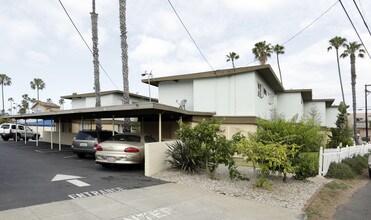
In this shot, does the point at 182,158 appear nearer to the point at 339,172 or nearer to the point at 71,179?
the point at 71,179

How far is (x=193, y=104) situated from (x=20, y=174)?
11384mm

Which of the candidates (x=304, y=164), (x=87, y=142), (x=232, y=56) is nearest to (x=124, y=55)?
(x=87, y=142)

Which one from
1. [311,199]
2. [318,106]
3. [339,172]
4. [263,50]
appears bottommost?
Answer: [339,172]

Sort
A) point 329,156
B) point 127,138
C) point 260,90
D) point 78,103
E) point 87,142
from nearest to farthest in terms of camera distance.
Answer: point 127,138
point 329,156
point 87,142
point 260,90
point 78,103

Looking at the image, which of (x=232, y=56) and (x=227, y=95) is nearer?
(x=227, y=95)

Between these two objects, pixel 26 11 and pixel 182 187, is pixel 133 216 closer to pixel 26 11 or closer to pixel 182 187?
pixel 182 187

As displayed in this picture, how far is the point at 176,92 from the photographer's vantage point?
19.9 m

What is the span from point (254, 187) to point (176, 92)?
12505 millimetres

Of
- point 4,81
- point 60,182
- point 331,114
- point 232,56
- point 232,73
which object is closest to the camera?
point 60,182

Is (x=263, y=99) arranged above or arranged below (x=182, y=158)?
above

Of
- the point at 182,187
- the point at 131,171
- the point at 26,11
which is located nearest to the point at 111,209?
the point at 182,187

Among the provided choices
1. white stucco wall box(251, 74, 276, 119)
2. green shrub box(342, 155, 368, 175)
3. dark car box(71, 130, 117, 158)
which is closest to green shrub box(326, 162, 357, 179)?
green shrub box(342, 155, 368, 175)

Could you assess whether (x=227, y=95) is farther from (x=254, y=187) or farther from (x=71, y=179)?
(x=71, y=179)

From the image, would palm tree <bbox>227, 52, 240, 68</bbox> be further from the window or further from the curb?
the curb
